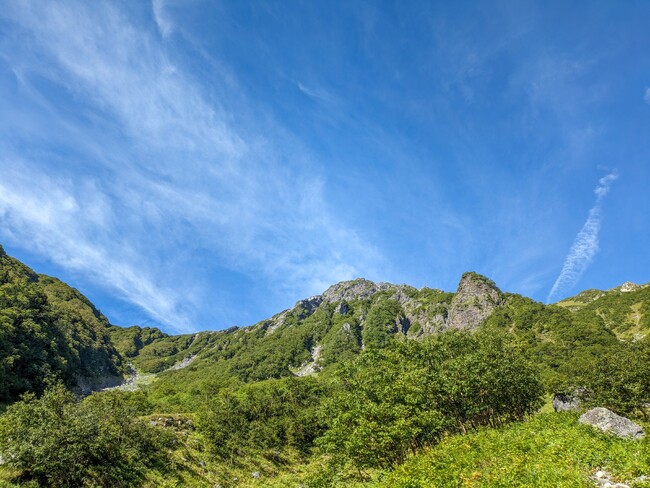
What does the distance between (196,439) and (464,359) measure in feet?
124

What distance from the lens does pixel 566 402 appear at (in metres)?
60.2

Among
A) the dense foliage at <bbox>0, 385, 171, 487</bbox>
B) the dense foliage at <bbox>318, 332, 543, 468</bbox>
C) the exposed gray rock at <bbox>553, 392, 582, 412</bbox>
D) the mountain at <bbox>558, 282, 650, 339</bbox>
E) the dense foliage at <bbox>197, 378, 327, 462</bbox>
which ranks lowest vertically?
the dense foliage at <bbox>0, 385, 171, 487</bbox>

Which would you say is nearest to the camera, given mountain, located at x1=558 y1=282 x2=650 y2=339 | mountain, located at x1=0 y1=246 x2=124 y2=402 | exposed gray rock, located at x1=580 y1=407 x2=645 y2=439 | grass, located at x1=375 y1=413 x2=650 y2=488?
grass, located at x1=375 y1=413 x2=650 y2=488

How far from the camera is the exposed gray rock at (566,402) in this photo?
57234 mm

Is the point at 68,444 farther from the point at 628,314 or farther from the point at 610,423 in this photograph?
the point at 628,314

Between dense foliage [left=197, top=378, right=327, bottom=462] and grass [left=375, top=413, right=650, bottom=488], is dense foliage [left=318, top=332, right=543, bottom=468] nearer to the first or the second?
grass [left=375, top=413, right=650, bottom=488]

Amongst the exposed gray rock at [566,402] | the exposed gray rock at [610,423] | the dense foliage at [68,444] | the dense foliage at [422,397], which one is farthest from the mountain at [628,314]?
the dense foliage at [68,444]

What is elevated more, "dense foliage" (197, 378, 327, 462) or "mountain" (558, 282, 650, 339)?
"mountain" (558, 282, 650, 339)

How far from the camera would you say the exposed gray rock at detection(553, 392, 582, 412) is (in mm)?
57234

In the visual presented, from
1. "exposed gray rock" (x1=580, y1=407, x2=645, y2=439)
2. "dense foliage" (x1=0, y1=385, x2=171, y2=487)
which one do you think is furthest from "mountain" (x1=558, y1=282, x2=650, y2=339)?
"dense foliage" (x1=0, y1=385, x2=171, y2=487)

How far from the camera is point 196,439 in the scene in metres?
47.4

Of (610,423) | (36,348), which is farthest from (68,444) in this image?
(36,348)

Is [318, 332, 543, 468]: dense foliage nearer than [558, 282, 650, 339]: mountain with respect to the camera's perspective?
Yes

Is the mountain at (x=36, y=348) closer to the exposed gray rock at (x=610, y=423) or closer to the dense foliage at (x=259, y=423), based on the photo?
the dense foliage at (x=259, y=423)
